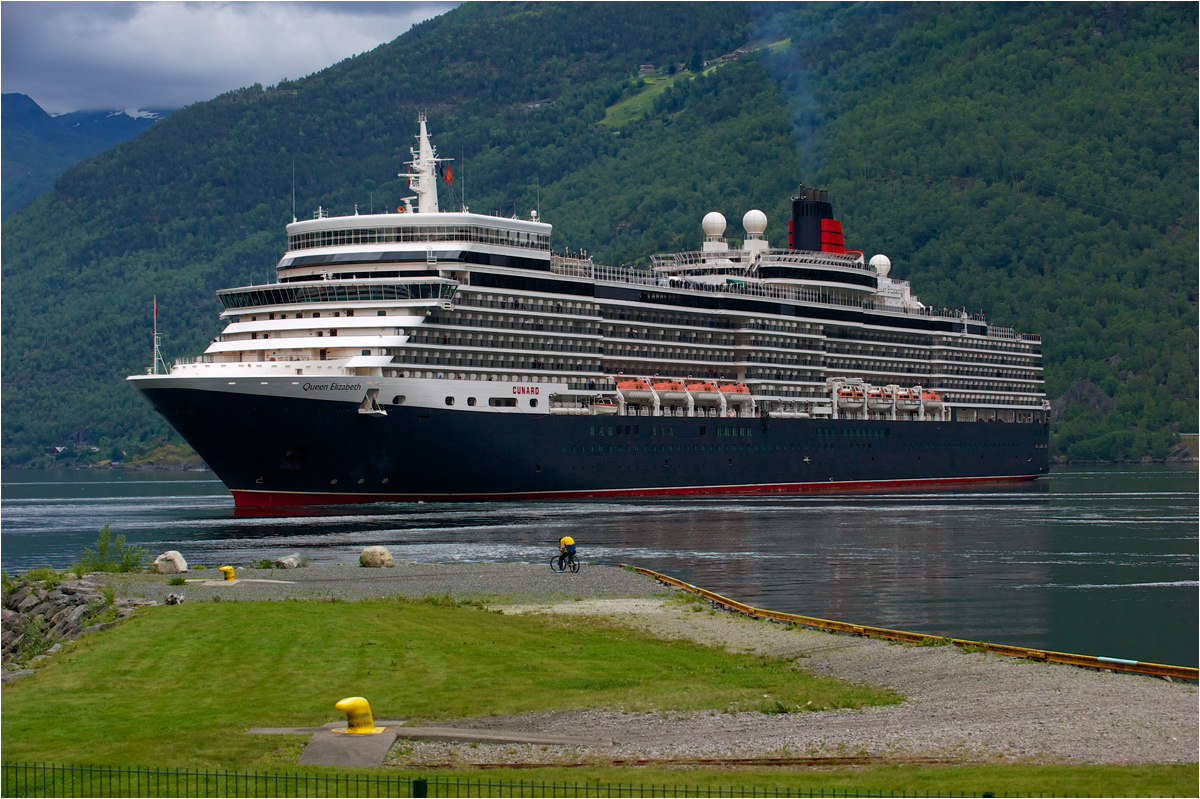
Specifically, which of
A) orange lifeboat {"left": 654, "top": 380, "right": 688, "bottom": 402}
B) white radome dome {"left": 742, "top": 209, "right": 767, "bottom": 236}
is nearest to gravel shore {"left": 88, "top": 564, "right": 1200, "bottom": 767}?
orange lifeboat {"left": 654, "top": 380, "right": 688, "bottom": 402}

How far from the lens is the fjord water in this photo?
35.0 m

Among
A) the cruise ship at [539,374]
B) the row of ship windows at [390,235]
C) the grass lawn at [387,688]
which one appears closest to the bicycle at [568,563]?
the grass lawn at [387,688]

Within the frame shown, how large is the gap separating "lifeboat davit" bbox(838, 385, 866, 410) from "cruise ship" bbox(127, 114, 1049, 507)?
0.57ft

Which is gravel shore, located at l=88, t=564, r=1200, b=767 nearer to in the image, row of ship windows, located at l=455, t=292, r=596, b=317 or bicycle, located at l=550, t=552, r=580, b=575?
bicycle, located at l=550, t=552, r=580, b=575

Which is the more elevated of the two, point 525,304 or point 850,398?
point 525,304

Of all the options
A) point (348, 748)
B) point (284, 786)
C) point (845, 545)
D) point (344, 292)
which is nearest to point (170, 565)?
point (348, 748)

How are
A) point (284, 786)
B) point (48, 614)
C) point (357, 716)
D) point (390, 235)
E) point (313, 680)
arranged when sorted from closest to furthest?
point (284, 786), point (357, 716), point (313, 680), point (48, 614), point (390, 235)

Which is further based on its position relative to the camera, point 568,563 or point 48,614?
point 568,563

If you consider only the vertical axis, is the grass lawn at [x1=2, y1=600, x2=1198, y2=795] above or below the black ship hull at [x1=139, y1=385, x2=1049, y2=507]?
below

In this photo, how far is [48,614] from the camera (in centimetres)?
3362

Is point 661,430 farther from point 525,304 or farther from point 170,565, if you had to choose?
point 170,565

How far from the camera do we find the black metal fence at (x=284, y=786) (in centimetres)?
1752

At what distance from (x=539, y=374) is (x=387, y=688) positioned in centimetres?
5693

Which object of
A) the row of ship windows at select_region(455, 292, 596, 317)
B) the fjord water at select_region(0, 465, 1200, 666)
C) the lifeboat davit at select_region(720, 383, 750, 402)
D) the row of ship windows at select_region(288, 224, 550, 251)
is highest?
the row of ship windows at select_region(288, 224, 550, 251)
